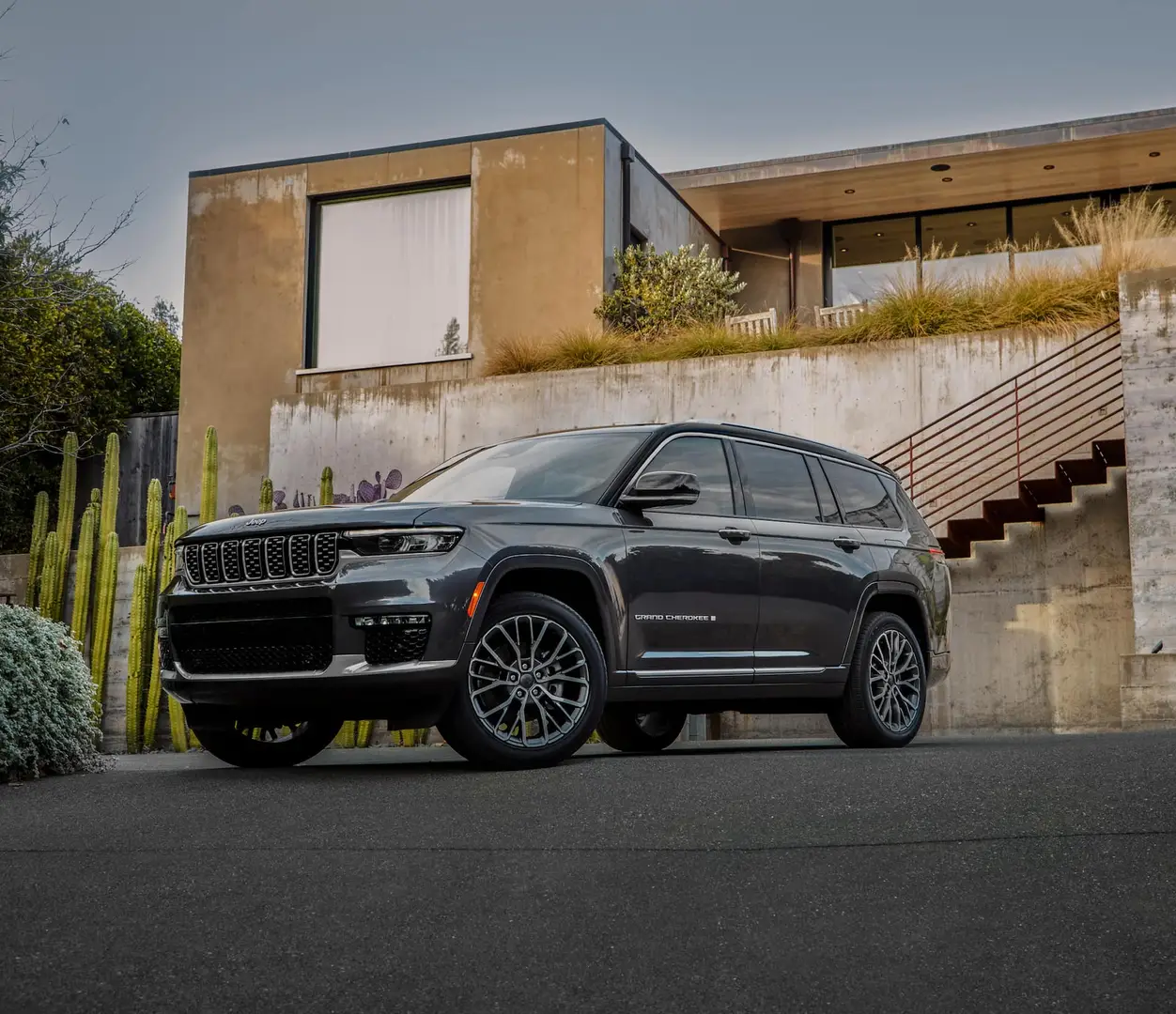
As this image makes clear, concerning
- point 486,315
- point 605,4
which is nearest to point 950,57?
point 605,4

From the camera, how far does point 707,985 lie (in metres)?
3.55

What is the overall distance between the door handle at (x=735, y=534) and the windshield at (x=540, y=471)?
2.16 ft

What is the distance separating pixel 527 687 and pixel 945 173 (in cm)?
2020

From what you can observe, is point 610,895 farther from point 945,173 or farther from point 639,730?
point 945,173

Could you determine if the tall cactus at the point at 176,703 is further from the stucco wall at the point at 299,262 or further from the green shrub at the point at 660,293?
the green shrub at the point at 660,293

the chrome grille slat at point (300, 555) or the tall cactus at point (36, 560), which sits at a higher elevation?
the tall cactus at point (36, 560)

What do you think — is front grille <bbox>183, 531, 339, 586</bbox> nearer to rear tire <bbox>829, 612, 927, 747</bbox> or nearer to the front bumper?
the front bumper

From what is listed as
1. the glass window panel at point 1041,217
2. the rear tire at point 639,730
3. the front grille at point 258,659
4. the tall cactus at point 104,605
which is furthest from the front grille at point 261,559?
the glass window panel at point 1041,217

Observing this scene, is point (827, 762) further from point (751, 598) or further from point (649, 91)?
point (649, 91)

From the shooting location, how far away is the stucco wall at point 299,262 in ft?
65.9

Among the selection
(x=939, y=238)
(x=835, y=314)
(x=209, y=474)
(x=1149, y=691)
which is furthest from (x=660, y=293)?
(x=939, y=238)

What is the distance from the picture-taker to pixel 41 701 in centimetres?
787

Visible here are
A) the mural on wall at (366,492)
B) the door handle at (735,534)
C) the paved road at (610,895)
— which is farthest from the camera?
the mural on wall at (366,492)

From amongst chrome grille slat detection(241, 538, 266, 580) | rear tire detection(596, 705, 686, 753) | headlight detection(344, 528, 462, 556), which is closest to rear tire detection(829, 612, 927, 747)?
rear tire detection(596, 705, 686, 753)
